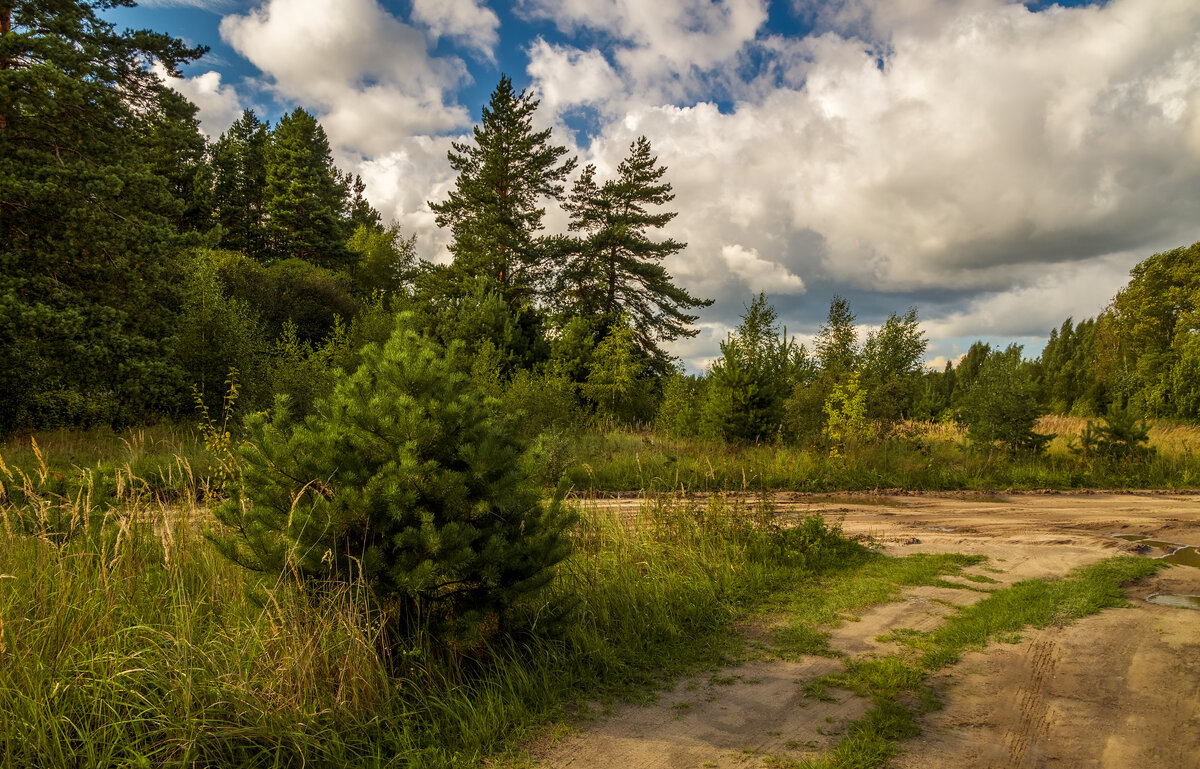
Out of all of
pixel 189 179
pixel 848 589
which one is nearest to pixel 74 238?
pixel 848 589

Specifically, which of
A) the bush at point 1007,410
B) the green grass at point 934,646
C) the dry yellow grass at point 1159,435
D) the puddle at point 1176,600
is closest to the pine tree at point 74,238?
the green grass at point 934,646

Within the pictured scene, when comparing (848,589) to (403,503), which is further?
(848,589)

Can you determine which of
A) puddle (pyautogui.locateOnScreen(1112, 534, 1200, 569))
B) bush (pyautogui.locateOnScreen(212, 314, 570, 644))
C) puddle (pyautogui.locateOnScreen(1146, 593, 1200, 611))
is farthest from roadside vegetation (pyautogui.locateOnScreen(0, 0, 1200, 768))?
puddle (pyautogui.locateOnScreen(1112, 534, 1200, 569))

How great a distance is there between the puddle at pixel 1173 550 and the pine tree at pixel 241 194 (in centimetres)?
4190

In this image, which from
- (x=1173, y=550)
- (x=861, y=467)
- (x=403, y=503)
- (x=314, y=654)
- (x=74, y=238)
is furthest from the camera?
(x=861, y=467)

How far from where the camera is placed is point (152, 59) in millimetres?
17094

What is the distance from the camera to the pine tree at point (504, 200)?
32281 millimetres

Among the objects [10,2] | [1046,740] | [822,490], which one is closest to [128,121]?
[10,2]

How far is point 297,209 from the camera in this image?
41.1 m

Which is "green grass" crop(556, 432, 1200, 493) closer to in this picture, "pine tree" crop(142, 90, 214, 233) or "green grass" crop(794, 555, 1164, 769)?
"green grass" crop(794, 555, 1164, 769)

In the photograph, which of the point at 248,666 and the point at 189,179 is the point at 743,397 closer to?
the point at 248,666

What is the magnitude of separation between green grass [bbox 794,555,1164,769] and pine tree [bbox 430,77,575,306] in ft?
89.9

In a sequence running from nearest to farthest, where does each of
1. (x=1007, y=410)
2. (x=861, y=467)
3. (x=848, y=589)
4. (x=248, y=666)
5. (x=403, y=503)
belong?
(x=248, y=666)
(x=403, y=503)
(x=848, y=589)
(x=861, y=467)
(x=1007, y=410)

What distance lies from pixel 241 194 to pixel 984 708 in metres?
47.9
